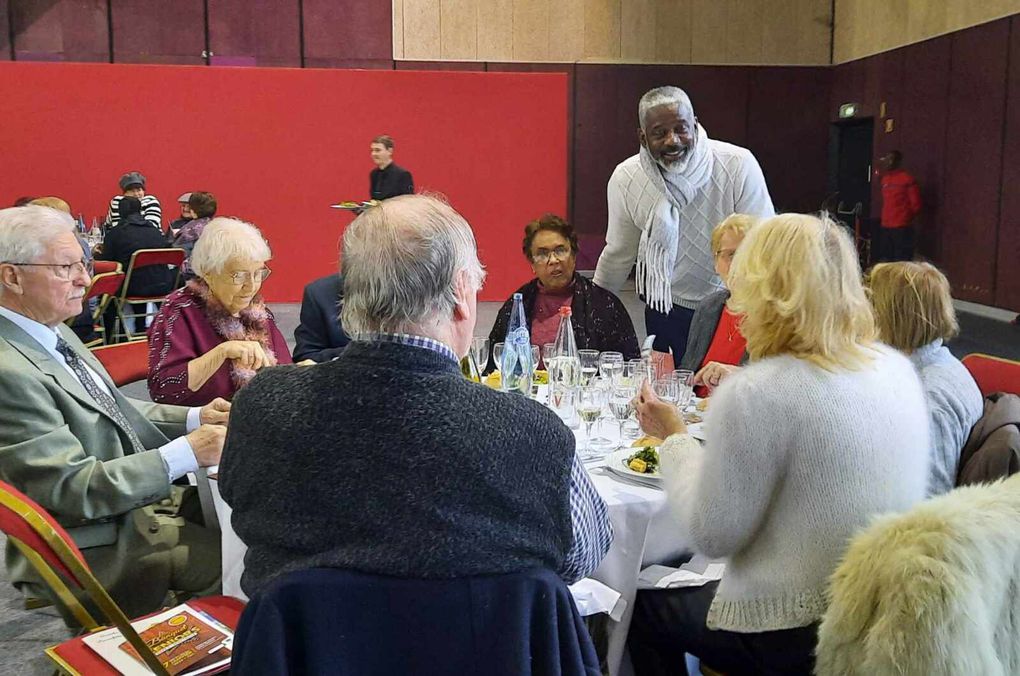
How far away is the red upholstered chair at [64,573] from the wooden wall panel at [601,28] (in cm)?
1195

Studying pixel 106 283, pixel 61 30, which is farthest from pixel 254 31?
pixel 106 283

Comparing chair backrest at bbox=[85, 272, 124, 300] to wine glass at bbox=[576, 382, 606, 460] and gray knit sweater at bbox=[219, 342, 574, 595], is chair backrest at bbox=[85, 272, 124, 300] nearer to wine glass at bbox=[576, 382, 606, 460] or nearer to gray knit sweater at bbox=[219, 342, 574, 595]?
wine glass at bbox=[576, 382, 606, 460]

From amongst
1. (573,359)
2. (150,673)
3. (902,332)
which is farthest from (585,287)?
(150,673)

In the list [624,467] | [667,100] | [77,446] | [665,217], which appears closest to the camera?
[77,446]

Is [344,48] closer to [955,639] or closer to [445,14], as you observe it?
[445,14]

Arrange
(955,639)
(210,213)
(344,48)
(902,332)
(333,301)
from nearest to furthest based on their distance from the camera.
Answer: (955,639) → (902,332) → (333,301) → (210,213) → (344,48)

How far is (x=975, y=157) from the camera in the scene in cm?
1000

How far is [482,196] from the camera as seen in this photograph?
33.8 feet

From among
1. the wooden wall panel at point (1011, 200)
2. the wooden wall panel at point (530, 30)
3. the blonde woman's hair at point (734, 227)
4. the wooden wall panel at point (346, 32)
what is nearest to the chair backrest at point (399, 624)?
the blonde woman's hair at point (734, 227)

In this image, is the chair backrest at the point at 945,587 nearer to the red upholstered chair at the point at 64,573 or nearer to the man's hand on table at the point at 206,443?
the red upholstered chair at the point at 64,573

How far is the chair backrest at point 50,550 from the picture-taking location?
Result: 1587 millimetres

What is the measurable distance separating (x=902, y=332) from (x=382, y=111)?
856cm

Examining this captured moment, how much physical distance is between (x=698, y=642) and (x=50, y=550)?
51.1 inches

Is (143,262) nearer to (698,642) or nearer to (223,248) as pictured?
(223,248)
